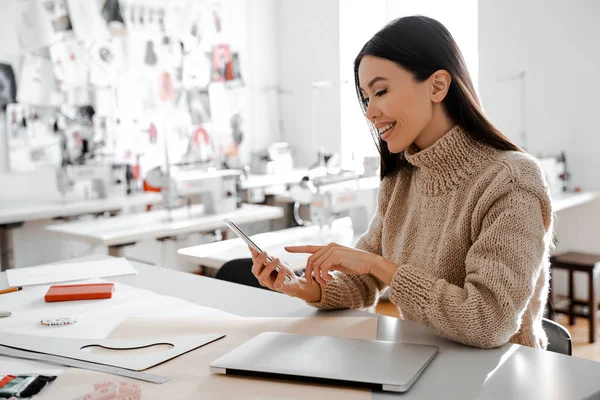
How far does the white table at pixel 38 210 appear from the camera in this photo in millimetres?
4047

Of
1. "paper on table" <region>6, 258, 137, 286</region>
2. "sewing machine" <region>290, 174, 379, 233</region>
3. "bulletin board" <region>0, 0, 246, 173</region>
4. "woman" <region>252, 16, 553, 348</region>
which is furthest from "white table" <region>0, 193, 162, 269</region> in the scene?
"woman" <region>252, 16, 553, 348</region>

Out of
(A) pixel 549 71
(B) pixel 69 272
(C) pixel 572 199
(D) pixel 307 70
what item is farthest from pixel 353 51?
(B) pixel 69 272

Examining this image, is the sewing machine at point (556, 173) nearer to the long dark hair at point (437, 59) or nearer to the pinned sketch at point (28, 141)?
the long dark hair at point (437, 59)

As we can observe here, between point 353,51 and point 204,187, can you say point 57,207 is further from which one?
point 353,51

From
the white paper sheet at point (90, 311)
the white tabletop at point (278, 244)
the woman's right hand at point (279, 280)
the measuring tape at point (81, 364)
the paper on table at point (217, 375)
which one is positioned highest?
the woman's right hand at point (279, 280)

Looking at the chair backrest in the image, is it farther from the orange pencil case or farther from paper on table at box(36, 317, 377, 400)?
the orange pencil case

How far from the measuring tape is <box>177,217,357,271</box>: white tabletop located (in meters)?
1.50

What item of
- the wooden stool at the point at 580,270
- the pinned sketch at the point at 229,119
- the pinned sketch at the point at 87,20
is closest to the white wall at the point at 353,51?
the pinned sketch at the point at 229,119

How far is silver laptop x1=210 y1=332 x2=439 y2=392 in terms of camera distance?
0.99 m

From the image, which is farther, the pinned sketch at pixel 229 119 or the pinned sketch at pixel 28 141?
the pinned sketch at pixel 229 119

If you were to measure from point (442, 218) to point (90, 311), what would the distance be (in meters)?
0.78

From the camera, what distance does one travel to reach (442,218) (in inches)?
56.9

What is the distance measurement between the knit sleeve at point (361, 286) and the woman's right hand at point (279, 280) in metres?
0.02

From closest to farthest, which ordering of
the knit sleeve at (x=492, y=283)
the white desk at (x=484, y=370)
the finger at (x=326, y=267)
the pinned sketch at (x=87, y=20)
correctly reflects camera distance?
the white desk at (x=484, y=370)
the knit sleeve at (x=492, y=283)
the finger at (x=326, y=267)
the pinned sketch at (x=87, y=20)
